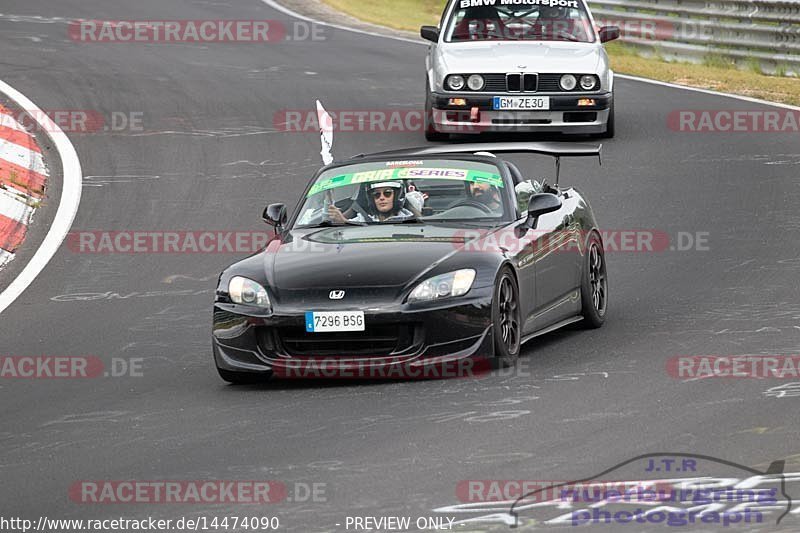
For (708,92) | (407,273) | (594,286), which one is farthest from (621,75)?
(407,273)

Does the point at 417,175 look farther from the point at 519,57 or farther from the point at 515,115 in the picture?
the point at 519,57

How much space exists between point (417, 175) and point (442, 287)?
1.55m

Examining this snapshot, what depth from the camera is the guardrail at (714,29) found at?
77.4 ft

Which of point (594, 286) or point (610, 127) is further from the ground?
point (610, 127)

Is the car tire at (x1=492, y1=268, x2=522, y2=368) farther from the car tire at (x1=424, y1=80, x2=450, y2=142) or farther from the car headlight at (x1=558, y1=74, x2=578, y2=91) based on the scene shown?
the car tire at (x1=424, y1=80, x2=450, y2=142)

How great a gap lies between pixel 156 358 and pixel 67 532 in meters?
3.93

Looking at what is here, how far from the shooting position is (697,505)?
20.5 feet

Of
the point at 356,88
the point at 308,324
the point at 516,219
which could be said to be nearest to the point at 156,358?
the point at 308,324

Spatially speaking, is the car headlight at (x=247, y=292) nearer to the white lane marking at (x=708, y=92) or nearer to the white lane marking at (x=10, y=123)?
the white lane marking at (x=10, y=123)

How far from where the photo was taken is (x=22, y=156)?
16.5 metres

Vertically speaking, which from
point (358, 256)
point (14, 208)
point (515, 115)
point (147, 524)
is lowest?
point (147, 524)

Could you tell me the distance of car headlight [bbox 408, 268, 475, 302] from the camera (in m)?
9.09

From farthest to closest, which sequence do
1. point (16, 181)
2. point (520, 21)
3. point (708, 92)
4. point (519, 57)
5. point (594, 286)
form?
point (708, 92) → point (520, 21) → point (519, 57) → point (16, 181) → point (594, 286)

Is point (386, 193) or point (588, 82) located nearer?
point (386, 193)
